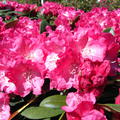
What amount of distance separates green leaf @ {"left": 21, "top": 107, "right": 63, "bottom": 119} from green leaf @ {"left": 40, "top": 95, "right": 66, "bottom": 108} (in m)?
0.03

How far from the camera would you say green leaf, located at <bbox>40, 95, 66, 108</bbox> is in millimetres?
1084

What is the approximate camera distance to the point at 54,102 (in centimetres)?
109

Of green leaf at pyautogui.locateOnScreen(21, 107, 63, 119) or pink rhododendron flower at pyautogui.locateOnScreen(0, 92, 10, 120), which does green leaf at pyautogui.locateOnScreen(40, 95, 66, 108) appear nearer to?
green leaf at pyautogui.locateOnScreen(21, 107, 63, 119)

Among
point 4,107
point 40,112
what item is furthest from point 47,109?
point 4,107

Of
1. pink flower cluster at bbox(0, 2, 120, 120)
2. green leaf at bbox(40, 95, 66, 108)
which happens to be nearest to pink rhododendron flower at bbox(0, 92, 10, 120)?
pink flower cluster at bbox(0, 2, 120, 120)

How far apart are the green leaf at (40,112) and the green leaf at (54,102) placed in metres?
0.03

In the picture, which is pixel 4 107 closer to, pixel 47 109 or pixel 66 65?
pixel 47 109

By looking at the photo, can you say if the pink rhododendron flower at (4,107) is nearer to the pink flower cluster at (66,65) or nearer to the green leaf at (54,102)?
→ the pink flower cluster at (66,65)

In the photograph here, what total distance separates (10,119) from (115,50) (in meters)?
0.55

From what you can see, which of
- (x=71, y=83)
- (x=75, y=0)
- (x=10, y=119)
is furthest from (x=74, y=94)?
(x=75, y=0)

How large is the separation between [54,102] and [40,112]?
0.09 metres

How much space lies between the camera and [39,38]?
118 cm

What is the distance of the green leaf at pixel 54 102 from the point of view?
1084mm

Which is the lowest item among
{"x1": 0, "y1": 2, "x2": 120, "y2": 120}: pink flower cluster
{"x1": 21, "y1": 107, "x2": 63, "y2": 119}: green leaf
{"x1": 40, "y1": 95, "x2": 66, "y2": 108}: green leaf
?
{"x1": 21, "y1": 107, "x2": 63, "y2": 119}: green leaf
